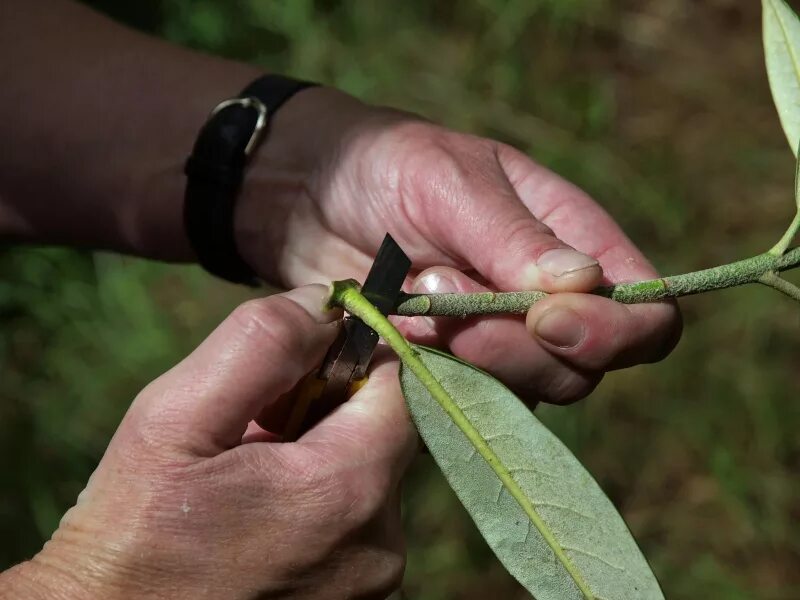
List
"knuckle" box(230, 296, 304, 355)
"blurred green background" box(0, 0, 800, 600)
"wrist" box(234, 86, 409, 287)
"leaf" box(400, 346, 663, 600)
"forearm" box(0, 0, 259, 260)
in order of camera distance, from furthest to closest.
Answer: "blurred green background" box(0, 0, 800, 600), "forearm" box(0, 0, 259, 260), "wrist" box(234, 86, 409, 287), "knuckle" box(230, 296, 304, 355), "leaf" box(400, 346, 663, 600)

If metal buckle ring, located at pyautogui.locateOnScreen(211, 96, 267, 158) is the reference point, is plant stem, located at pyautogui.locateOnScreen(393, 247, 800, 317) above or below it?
above

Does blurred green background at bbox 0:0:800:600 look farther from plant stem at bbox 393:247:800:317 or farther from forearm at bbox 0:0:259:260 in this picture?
plant stem at bbox 393:247:800:317

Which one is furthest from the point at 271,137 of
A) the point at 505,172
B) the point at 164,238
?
the point at 505,172

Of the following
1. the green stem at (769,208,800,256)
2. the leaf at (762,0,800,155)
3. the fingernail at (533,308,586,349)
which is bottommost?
the fingernail at (533,308,586,349)

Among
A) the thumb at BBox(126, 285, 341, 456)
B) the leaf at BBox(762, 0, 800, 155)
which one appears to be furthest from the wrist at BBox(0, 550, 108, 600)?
the leaf at BBox(762, 0, 800, 155)

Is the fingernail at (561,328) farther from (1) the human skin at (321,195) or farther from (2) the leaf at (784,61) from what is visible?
(2) the leaf at (784,61)

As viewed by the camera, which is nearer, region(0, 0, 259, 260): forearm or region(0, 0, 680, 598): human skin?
region(0, 0, 680, 598): human skin

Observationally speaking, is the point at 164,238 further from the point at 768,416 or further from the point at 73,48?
the point at 768,416

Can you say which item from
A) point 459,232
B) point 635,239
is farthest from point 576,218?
point 635,239
